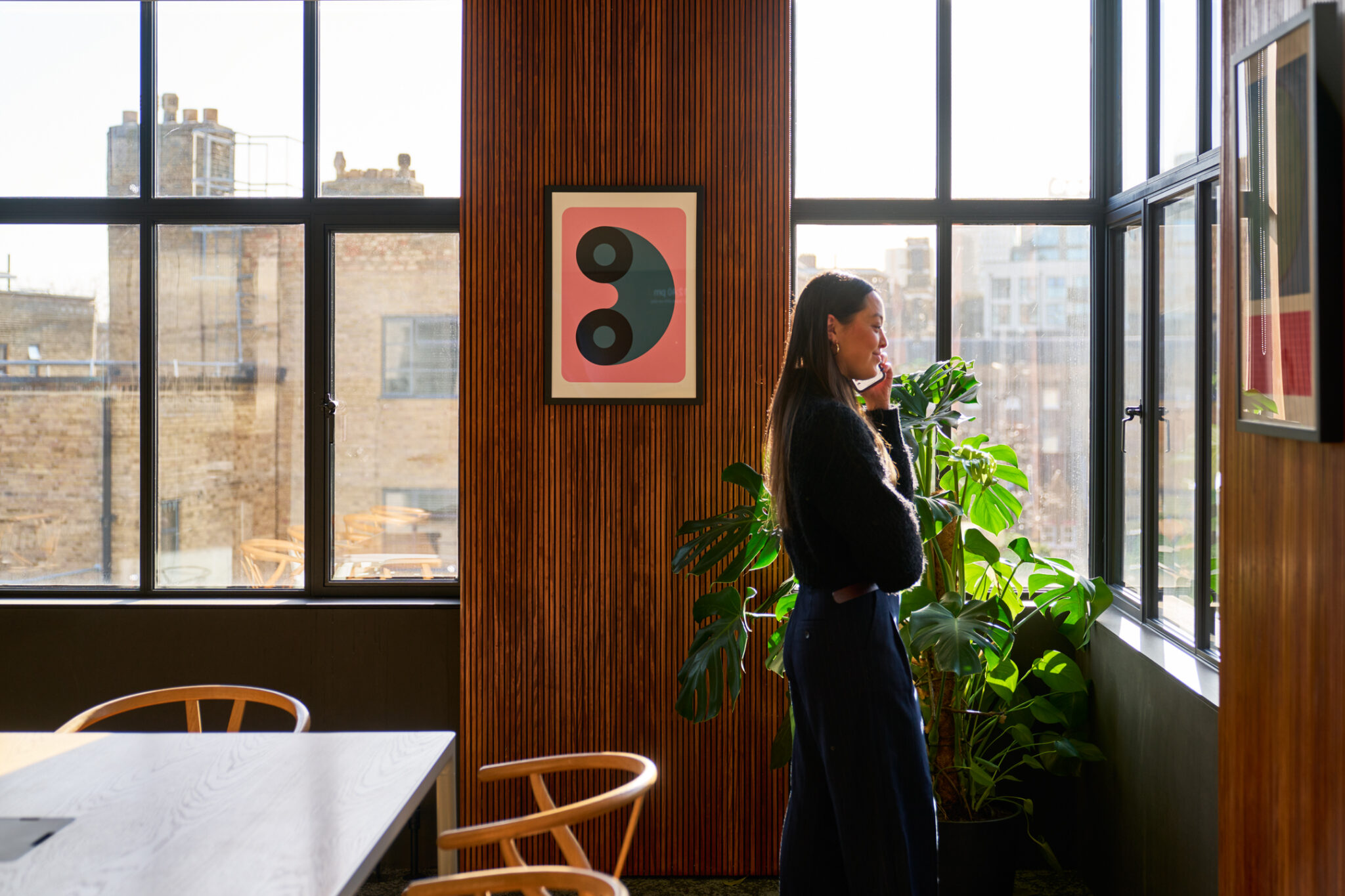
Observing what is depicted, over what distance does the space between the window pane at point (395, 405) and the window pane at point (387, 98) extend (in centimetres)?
22

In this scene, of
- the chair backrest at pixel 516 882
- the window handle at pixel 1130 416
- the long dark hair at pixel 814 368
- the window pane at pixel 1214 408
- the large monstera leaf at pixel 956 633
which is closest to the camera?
the chair backrest at pixel 516 882

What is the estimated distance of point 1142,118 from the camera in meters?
3.17

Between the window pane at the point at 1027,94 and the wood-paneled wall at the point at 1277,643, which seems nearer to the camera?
the wood-paneled wall at the point at 1277,643

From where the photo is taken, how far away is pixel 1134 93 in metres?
3.26

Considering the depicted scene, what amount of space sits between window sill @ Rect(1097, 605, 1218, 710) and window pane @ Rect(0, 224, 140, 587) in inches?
132

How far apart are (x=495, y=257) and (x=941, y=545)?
1.72 metres

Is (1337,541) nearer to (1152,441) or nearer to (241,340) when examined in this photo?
(1152,441)

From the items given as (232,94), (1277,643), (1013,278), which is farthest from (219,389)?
(1277,643)

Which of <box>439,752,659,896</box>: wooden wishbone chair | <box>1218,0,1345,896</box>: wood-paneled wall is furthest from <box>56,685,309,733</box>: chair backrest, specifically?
<box>1218,0,1345,896</box>: wood-paneled wall

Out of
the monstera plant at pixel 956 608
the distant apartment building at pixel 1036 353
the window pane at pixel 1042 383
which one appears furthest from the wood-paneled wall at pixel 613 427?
the window pane at pixel 1042 383

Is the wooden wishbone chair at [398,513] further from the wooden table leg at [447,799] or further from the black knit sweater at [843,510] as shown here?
the black knit sweater at [843,510]

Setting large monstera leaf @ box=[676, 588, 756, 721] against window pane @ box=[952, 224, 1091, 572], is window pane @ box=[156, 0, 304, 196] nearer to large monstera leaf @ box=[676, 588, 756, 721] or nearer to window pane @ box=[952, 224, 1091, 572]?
large monstera leaf @ box=[676, 588, 756, 721]

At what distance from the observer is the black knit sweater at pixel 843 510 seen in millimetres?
2008

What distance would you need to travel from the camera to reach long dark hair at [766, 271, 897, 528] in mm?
2158
